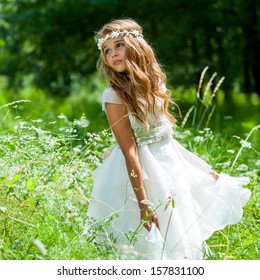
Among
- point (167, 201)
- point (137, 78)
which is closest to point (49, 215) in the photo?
point (167, 201)

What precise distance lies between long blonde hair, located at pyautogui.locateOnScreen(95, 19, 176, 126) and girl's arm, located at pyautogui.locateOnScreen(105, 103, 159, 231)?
6cm

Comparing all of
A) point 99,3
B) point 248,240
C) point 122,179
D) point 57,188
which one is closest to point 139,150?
point 122,179

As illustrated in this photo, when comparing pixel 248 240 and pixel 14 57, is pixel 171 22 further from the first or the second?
pixel 248 240

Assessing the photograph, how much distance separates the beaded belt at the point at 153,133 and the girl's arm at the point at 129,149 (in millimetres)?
76

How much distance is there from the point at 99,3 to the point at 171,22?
3.75 ft

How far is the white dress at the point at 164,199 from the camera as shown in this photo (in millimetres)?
3662

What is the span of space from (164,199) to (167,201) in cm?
14

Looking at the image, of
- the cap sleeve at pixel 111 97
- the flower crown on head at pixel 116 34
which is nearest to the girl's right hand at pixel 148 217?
the cap sleeve at pixel 111 97

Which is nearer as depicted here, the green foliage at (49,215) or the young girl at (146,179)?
the green foliage at (49,215)

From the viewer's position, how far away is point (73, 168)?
12.7 ft

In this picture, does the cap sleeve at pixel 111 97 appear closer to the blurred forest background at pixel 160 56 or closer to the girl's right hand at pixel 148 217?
the girl's right hand at pixel 148 217

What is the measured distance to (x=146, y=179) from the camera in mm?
3742

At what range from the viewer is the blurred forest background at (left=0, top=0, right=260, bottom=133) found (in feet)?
32.0

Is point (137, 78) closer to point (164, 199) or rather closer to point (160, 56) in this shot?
point (164, 199)
